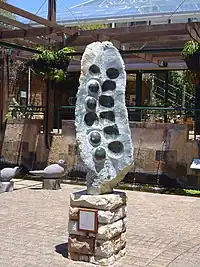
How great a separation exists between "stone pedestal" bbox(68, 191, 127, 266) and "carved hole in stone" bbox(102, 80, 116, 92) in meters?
1.18

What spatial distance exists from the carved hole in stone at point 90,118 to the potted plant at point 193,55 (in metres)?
4.36

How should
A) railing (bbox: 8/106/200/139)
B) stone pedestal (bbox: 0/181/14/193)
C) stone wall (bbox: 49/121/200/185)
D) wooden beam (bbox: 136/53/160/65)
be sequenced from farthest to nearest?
railing (bbox: 8/106/200/139), wooden beam (bbox: 136/53/160/65), stone wall (bbox: 49/121/200/185), stone pedestal (bbox: 0/181/14/193)

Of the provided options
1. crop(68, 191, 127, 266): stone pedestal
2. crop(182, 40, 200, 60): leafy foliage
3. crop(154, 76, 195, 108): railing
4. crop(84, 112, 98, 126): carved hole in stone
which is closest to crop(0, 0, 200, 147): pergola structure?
crop(182, 40, 200, 60): leafy foliage

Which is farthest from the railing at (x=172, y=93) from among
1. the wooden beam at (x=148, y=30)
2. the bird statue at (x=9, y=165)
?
the wooden beam at (x=148, y=30)

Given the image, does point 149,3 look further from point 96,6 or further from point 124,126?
point 124,126

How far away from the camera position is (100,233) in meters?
4.50

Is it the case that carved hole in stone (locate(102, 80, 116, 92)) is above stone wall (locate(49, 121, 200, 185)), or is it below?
above

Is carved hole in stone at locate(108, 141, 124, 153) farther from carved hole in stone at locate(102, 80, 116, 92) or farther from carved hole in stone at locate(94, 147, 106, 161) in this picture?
carved hole in stone at locate(102, 80, 116, 92)

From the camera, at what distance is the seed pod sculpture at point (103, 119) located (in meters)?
4.77

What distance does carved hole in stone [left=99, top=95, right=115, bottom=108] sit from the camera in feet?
16.1

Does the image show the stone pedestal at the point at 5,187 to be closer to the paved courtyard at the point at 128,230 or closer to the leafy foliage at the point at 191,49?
the paved courtyard at the point at 128,230

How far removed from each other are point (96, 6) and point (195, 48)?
621 cm

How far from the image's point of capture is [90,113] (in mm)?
4910

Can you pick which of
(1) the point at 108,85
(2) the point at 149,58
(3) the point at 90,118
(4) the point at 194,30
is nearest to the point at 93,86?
(1) the point at 108,85
